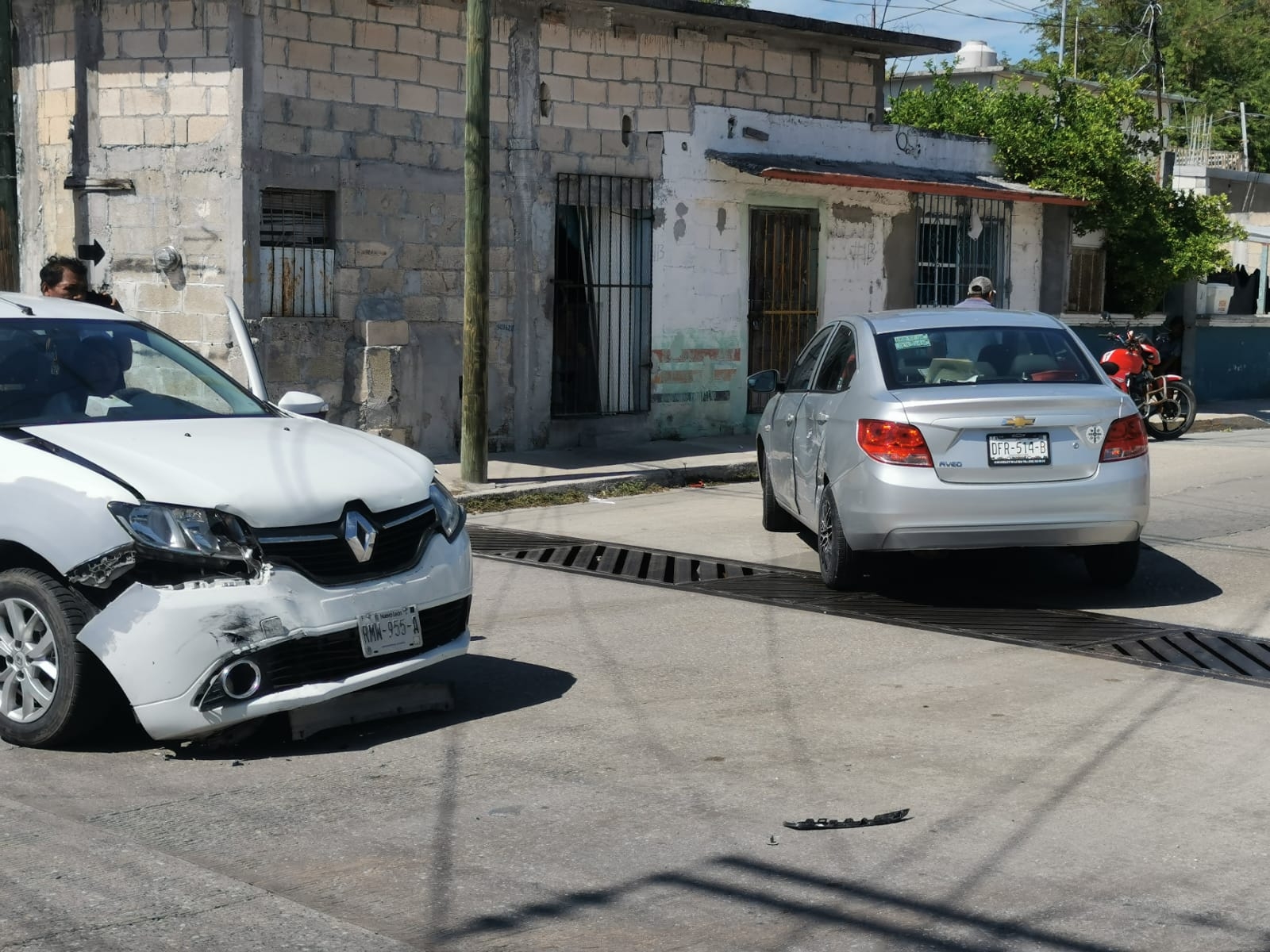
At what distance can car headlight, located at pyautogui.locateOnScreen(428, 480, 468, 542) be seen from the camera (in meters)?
6.58

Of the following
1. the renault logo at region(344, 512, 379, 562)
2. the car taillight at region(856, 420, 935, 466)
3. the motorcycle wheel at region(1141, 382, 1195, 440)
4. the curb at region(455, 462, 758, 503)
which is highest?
the car taillight at region(856, 420, 935, 466)

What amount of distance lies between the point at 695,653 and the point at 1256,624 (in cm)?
305

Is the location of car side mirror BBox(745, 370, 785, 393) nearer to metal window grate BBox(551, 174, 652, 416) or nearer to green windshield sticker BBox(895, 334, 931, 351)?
green windshield sticker BBox(895, 334, 931, 351)

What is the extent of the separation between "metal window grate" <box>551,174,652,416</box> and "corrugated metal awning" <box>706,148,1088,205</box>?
132 cm

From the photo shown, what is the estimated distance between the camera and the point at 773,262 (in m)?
18.7

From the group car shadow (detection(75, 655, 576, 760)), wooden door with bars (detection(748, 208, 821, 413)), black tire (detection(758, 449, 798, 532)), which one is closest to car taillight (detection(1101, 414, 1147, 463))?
black tire (detection(758, 449, 798, 532))

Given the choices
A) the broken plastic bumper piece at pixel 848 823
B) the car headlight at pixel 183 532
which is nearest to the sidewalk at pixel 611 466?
the car headlight at pixel 183 532

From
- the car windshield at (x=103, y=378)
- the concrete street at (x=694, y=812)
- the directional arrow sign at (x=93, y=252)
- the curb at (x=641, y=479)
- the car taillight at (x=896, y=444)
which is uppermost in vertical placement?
the directional arrow sign at (x=93, y=252)

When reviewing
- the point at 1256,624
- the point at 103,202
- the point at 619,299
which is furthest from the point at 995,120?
the point at 1256,624

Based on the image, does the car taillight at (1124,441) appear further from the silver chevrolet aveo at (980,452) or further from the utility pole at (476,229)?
the utility pole at (476,229)

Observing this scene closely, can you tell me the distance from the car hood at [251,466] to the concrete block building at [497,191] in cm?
772

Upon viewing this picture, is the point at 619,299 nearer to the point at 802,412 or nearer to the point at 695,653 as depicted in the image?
the point at 802,412

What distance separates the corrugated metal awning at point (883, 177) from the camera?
17.4 m

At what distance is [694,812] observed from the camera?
532 centimetres
